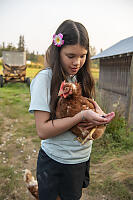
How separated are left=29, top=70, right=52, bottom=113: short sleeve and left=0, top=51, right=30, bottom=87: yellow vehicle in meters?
11.5

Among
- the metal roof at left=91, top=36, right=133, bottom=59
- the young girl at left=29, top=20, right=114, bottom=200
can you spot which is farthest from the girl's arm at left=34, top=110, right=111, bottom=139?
the metal roof at left=91, top=36, right=133, bottom=59

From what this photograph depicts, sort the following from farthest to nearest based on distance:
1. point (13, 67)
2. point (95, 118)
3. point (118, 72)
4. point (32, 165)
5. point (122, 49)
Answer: point (13, 67)
point (118, 72)
point (122, 49)
point (32, 165)
point (95, 118)

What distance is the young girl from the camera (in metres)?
1.20

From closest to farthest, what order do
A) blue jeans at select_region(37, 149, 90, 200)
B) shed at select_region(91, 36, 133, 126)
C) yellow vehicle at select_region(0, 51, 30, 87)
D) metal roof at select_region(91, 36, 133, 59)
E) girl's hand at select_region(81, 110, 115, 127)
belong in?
girl's hand at select_region(81, 110, 115, 127) → blue jeans at select_region(37, 149, 90, 200) → metal roof at select_region(91, 36, 133, 59) → shed at select_region(91, 36, 133, 126) → yellow vehicle at select_region(0, 51, 30, 87)

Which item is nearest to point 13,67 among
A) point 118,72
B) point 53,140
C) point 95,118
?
point 118,72

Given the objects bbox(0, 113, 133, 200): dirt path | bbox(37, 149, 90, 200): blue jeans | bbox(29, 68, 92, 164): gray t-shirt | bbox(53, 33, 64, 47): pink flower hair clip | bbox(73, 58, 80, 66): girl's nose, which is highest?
bbox(53, 33, 64, 47): pink flower hair clip

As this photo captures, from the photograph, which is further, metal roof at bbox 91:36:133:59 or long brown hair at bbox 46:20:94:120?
metal roof at bbox 91:36:133:59

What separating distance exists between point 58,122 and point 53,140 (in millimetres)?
217

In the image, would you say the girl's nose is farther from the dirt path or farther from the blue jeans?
the dirt path

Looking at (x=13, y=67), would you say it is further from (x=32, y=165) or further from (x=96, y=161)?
(x=96, y=161)

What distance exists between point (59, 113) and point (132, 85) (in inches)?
143

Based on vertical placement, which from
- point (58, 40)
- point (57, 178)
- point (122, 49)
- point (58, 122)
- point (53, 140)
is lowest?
point (57, 178)

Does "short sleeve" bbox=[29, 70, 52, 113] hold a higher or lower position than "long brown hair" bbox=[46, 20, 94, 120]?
lower

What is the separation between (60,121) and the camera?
1.19 m
